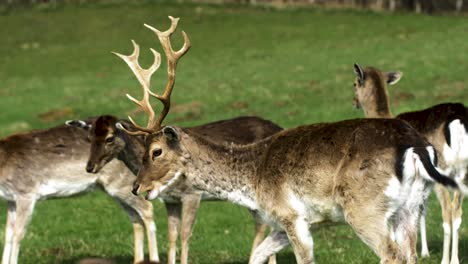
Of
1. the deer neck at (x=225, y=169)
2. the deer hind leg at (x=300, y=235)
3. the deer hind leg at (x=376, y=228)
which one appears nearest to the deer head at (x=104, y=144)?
the deer neck at (x=225, y=169)

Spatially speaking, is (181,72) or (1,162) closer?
(1,162)

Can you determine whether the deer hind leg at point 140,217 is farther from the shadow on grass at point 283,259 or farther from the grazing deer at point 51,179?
the shadow on grass at point 283,259

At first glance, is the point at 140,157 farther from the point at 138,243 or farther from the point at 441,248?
the point at 441,248

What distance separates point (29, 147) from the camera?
11.9 m

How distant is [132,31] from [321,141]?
97.3 ft

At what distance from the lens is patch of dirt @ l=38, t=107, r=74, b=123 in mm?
24672

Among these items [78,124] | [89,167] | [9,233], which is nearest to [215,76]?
[78,124]

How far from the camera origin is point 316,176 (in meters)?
7.98

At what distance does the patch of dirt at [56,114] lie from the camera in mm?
24672

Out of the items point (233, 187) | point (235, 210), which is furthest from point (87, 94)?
point (233, 187)

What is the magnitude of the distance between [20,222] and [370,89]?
4138 millimetres

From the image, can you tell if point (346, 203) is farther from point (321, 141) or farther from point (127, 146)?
point (127, 146)

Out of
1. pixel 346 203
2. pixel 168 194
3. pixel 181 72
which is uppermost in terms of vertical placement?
pixel 346 203

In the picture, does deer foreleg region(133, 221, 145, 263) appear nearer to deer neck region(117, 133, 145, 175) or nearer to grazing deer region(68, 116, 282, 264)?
grazing deer region(68, 116, 282, 264)
